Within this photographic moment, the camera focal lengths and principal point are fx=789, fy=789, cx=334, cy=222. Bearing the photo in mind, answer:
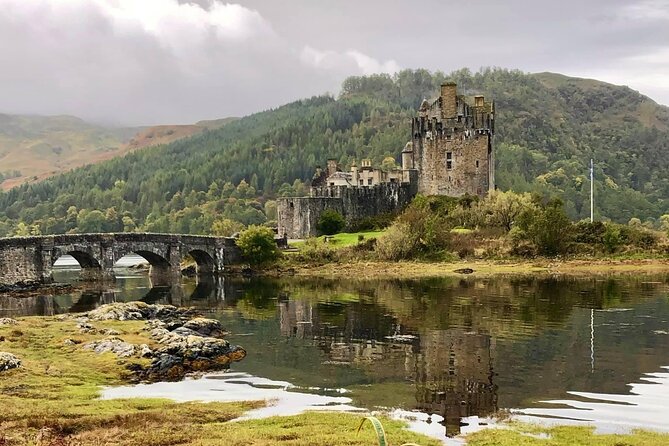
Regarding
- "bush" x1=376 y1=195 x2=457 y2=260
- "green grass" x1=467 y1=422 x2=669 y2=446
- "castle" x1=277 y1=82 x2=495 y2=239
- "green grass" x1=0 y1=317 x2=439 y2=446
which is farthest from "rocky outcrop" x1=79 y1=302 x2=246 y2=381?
"castle" x1=277 y1=82 x2=495 y2=239

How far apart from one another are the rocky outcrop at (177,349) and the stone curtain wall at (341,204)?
53.9 m

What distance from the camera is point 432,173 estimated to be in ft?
Result: 338

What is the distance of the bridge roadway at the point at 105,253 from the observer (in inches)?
2854

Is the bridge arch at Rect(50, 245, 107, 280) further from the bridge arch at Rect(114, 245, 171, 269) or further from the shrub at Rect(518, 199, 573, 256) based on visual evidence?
the shrub at Rect(518, 199, 573, 256)

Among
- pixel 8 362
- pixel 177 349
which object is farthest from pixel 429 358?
pixel 8 362

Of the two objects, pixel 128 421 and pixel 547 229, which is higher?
pixel 547 229

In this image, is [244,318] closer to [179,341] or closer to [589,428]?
[179,341]

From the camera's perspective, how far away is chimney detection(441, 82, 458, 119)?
335ft

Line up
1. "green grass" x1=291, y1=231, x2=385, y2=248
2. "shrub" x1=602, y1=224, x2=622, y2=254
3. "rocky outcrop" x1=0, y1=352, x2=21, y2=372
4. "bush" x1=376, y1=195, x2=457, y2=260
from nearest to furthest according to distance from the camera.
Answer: "rocky outcrop" x1=0, y1=352, x2=21, y2=372 → "shrub" x1=602, y1=224, x2=622, y2=254 → "bush" x1=376, y1=195, x2=457, y2=260 → "green grass" x1=291, y1=231, x2=385, y2=248

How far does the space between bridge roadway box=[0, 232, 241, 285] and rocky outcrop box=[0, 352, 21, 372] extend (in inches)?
1647

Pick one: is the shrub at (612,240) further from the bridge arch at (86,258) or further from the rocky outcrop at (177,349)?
the bridge arch at (86,258)

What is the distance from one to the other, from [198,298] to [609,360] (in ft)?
127

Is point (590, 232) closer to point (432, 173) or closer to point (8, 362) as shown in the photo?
point (432, 173)

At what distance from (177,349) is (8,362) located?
24.2 ft
